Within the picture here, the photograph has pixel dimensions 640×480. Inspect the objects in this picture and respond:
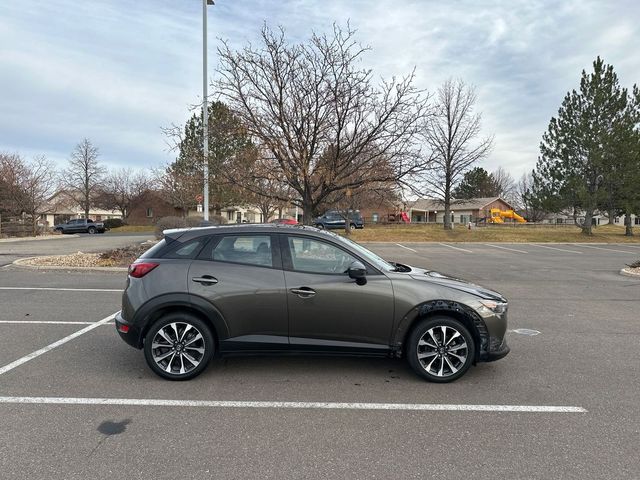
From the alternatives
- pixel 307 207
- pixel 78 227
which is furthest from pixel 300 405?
pixel 78 227

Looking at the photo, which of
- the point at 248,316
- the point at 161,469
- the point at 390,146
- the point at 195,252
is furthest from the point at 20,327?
the point at 390,146

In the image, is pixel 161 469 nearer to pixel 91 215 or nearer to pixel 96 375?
pixel 96 375

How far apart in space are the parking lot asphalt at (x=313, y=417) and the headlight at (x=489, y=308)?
72 centimetres

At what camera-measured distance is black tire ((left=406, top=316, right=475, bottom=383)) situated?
436 centimetres

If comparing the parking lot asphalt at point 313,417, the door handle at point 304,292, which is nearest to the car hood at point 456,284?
the parking lot asphalt at point 313,417

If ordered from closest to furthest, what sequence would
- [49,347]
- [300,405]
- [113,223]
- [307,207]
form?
[300,405]
[49,347]
[307,207]
[113,223]

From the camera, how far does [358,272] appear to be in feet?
14.2

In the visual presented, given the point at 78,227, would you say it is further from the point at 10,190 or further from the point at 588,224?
the point at 588,224

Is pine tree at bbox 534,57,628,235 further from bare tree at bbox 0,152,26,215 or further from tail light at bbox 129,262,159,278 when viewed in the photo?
bare tree at bbox 0,152,26,215

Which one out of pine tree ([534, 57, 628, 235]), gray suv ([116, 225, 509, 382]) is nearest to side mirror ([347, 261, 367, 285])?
gray suv ([116, 225, 509, 382])

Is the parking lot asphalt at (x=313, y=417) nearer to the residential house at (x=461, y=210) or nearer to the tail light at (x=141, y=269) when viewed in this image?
the tail light at (x=141, y=269)

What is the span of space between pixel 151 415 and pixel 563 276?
42.6 feet

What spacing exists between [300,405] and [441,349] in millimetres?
1536

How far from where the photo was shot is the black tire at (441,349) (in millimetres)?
4355
